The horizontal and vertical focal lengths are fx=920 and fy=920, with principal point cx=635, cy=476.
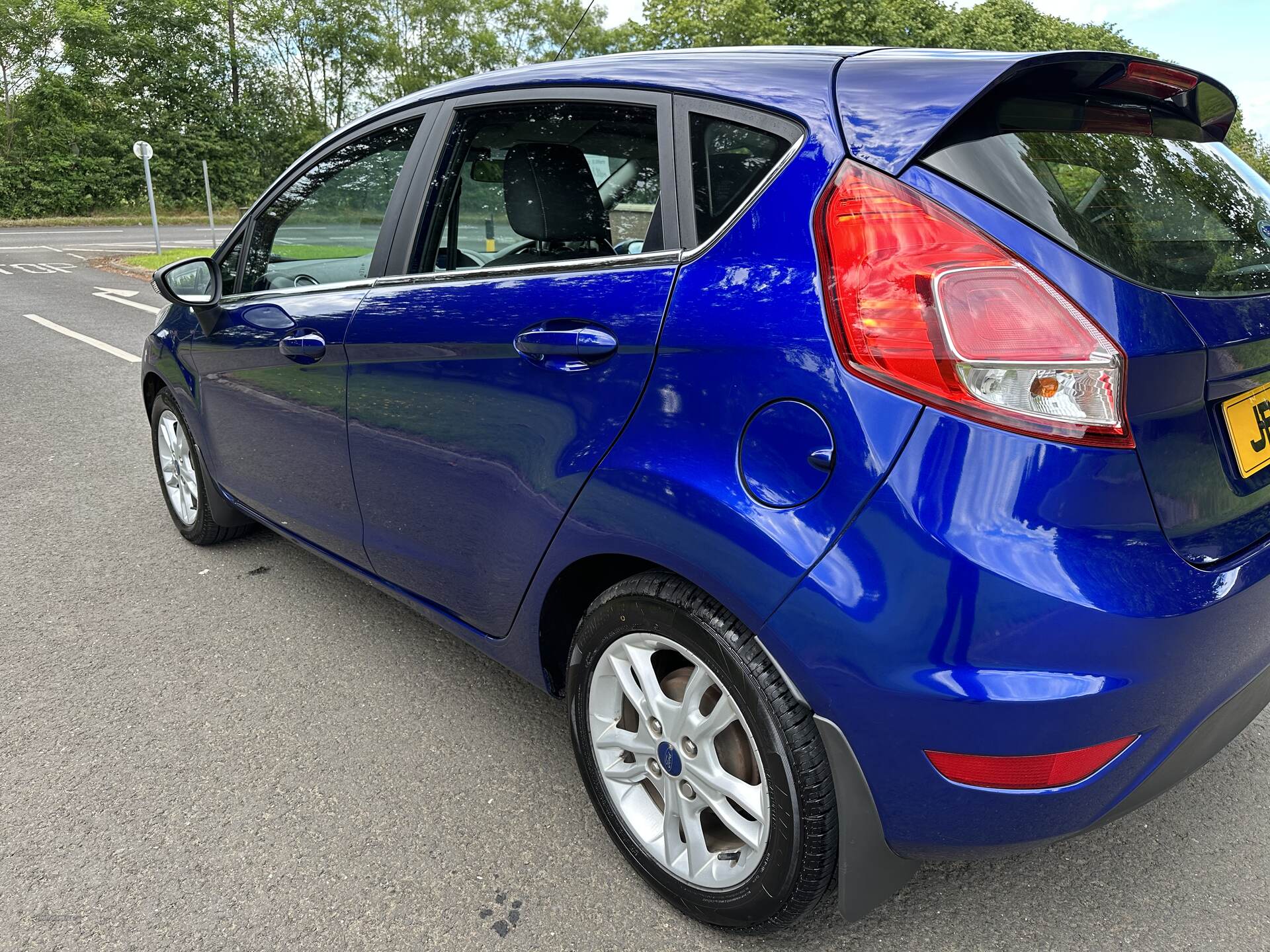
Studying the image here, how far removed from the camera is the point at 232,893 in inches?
78.3

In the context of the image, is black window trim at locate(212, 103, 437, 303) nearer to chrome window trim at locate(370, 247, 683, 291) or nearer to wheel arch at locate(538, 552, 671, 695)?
chrome window trim at locate(370, 247, 683, 291)

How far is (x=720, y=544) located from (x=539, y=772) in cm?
115

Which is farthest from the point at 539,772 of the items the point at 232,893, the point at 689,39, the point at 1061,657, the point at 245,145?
the point at 245,145

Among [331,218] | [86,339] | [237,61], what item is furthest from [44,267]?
[237,61]

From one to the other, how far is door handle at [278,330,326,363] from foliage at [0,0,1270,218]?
2838cm

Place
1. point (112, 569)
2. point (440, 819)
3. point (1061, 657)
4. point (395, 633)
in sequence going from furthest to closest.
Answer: point (112, 569)
point (395, 633)
point (440, 819)
point (1061, 657)

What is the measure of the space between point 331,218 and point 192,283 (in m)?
0.81

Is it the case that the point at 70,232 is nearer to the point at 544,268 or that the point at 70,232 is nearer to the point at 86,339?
the point at 86,339

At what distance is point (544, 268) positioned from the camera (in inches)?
78.8

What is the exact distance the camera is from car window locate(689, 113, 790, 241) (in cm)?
163

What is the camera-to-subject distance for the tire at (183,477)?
12.3ft

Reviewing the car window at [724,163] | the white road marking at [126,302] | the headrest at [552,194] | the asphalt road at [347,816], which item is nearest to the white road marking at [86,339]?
the white road marking at [126,302]

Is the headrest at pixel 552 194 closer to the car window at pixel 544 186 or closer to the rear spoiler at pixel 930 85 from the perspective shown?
the car window at pixel 544 186

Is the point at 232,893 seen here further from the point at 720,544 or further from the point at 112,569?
the point at 112,569
